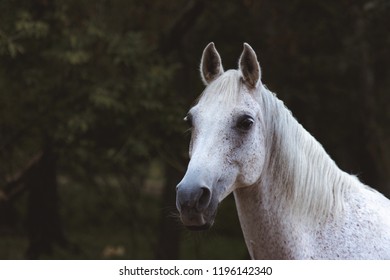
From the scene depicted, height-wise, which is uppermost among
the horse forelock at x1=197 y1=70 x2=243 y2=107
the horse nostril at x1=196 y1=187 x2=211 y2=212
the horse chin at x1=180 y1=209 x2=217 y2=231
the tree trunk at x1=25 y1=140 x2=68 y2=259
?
the horse forelock at x1=197 y1=70 x2=243 y2=107

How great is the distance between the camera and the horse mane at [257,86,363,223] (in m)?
3.84

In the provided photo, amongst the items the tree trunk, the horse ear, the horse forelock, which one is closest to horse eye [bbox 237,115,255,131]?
the horse forelock

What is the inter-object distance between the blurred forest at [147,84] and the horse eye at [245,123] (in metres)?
2.58

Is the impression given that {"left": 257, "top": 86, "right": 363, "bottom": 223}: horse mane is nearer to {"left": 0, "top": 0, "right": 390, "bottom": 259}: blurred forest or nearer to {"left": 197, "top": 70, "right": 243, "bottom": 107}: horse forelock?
{"left": 197, "top": 70, "right": 243, "bottom": 107}: horse forelock

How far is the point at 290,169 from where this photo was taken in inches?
152

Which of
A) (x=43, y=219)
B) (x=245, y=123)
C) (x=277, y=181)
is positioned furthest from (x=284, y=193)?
(x=43, y=219)

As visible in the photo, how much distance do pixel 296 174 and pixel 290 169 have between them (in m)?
0.05

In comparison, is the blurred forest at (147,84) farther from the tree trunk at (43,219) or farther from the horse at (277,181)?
the horse at (277,181)

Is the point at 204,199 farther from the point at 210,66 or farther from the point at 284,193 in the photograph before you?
the point at 210,66

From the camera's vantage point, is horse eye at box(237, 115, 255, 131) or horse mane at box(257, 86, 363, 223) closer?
horse eye at box(237, 115, 255, 131)

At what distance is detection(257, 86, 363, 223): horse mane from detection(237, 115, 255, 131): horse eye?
0.21 m

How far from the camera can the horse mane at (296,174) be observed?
12.6ft

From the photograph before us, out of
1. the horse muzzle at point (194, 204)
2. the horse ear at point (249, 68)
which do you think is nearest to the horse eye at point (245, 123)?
the horse ear at point (249, 68)

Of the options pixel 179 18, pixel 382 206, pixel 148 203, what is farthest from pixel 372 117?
pixel 148 203
